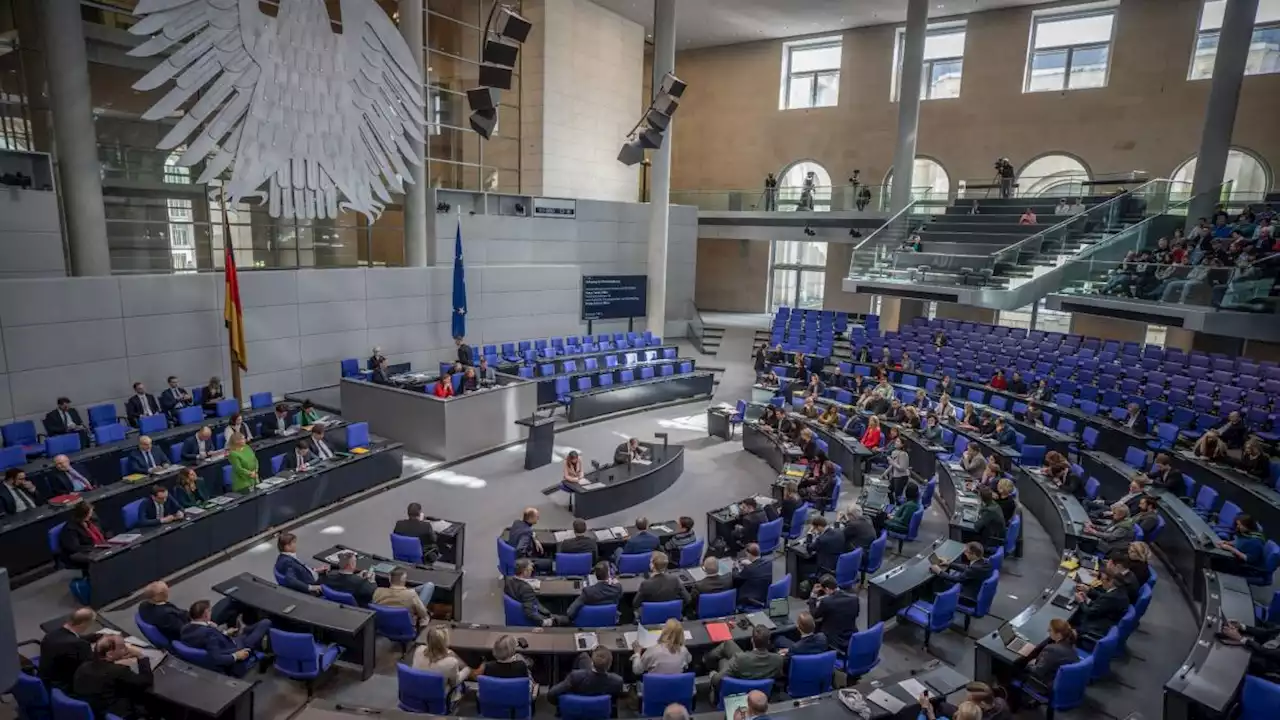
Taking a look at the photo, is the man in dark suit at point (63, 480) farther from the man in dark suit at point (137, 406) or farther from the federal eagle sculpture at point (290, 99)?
the federal eagle sculpture at point (290, 99)

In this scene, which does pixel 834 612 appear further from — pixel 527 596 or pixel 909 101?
pixel 909 101

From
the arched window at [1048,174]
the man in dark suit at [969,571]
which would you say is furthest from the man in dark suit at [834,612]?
the arched window at [1048,174]

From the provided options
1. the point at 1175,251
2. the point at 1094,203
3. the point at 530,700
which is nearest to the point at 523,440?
the point at 530,700

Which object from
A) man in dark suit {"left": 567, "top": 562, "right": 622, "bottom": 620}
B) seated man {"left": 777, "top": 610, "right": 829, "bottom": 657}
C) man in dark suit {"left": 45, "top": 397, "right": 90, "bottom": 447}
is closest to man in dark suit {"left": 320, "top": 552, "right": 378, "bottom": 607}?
man in dark suit {"left": 567, "top": 562, "right": 622, "bottom": 620}

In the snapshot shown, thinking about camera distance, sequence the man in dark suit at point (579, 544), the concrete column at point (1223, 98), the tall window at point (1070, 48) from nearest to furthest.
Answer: the man in dark suit at point (579, 544), the concrete column at point (1223, 98), the tall window at point (1070, 48)

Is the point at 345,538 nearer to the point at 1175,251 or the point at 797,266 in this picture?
the point at 1175,251

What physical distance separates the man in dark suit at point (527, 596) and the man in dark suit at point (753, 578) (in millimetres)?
2017

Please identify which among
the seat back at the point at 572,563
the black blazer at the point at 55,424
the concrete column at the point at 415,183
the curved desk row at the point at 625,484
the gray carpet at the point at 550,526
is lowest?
the gray carpet at the point at 550,526

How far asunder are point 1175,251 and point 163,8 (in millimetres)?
21153

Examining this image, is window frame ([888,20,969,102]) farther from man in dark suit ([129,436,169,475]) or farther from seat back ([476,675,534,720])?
seat back ([476,675,534,720])

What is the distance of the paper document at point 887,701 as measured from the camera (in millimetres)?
5441

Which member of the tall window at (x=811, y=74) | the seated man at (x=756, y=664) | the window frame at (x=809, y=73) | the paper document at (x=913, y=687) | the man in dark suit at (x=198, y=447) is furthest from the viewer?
the tall window at (x=811, y=74)

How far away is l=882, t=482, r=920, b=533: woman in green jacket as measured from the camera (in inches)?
389

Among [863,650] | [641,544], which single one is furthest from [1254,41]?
[641,544]
